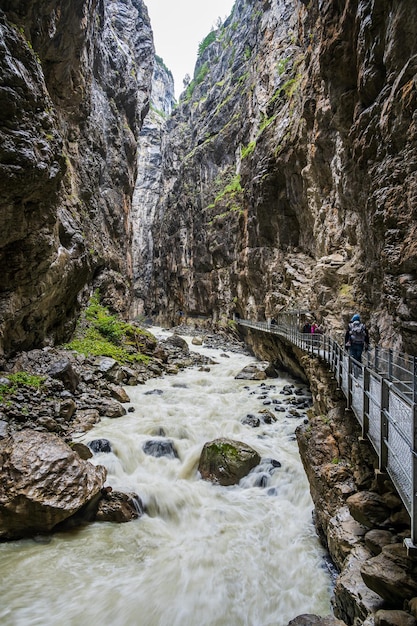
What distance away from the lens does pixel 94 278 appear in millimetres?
24688

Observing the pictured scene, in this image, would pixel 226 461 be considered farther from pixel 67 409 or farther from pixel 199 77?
pixel 199 77

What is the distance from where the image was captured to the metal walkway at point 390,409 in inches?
137

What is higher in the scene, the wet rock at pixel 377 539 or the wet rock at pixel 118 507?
the wet rock at pixel 377 539

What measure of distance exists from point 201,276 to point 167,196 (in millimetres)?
25530

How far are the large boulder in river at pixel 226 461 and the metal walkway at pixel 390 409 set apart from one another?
3.15 metres

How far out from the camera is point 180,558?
20.7 feet

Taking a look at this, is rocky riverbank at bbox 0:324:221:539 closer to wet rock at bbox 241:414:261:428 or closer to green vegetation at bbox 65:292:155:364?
green vegetation at bbox 65:292:155:364

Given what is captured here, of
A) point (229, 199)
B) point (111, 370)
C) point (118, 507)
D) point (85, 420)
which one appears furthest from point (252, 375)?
point (229, 199)

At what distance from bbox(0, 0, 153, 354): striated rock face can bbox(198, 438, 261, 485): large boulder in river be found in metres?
7.69

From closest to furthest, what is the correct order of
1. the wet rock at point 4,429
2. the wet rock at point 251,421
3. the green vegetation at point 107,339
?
the wet rock at point 4,429, the wet rock at point 251,421, the green vegetation at point 107,339

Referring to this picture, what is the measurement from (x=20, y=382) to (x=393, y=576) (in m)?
10.6

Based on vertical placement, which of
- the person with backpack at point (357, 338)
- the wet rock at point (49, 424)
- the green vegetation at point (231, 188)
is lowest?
the wet rock at point (49, 424)

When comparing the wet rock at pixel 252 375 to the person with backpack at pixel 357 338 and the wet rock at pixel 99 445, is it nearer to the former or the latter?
the person with backpack at pixel 357 338

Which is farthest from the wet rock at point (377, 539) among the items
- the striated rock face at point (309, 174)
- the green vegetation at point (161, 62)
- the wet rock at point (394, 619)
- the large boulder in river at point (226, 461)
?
the green vegetation at point (161, 62)
